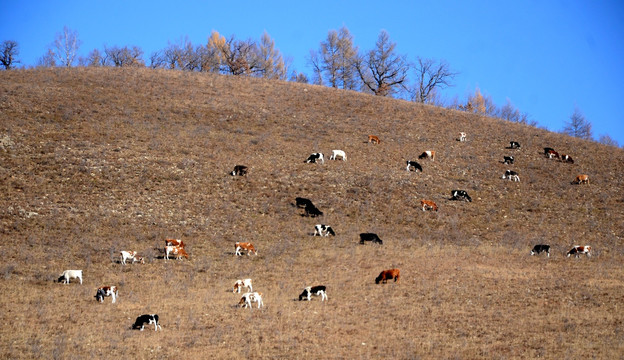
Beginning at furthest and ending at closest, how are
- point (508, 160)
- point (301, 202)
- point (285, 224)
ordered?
point (508, 160) → point (301, 202) → point (285, 224)

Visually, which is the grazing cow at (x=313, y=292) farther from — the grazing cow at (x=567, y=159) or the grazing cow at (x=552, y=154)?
the grazing cow at (x=567, y=159)

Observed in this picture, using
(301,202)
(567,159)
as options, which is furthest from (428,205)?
(567,159)

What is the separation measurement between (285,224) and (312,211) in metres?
2.14

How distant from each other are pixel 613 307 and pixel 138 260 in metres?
18.5

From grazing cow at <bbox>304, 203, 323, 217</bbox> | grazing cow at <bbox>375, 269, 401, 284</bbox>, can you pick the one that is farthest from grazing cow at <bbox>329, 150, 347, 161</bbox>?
grazing cow at <bbox>375, 269, 401, 284</bbox>

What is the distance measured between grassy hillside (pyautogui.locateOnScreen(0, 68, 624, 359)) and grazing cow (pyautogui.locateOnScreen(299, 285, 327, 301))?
40cm

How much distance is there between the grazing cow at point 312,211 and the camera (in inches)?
1385

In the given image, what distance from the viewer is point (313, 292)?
71.6 ft

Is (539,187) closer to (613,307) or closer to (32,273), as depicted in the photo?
(613,307)

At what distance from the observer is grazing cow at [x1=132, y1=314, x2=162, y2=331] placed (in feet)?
59.5

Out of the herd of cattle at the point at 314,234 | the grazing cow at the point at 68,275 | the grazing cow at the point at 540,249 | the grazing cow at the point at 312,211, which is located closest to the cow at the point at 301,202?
the herd of cattle at the point at 314,234

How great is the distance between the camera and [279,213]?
35281 millimetres

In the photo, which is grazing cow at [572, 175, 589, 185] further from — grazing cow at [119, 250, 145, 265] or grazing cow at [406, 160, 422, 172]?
grazing cow at [119, 250, 145, 265]

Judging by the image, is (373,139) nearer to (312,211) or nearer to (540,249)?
(312,211)
